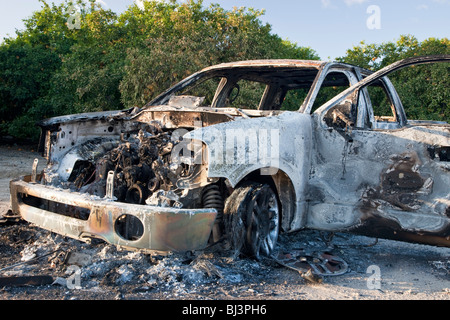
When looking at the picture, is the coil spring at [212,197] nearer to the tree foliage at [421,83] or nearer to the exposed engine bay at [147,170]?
the exposed engine bay at [147,170]

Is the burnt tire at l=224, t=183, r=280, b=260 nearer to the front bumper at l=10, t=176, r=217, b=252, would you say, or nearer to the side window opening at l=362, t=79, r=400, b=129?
the front bumper at l=10, t=176, r=217, b=252

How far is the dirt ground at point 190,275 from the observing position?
3115mm

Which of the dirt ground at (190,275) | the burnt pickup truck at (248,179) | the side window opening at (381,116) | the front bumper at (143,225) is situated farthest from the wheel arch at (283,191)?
the side window opening at (381,116)

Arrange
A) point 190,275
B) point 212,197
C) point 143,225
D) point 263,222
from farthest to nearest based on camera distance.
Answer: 1. point 263,222
2. point 212,197
3. point 190,275
4. point 143,225

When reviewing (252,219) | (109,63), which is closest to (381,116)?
(252,219)

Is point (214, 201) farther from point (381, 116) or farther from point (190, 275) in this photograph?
point (381, 116)

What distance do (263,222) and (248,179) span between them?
15.6 inches

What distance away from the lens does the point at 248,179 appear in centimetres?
384

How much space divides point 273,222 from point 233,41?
8.46 m

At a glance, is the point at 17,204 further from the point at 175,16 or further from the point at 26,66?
the point at 175,16

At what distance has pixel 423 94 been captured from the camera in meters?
13.8

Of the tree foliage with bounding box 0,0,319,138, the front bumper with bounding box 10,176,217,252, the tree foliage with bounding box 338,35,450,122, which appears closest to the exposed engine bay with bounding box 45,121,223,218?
the front bumper with bounding box 10,176,217,252

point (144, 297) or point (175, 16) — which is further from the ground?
point (175, 16)
